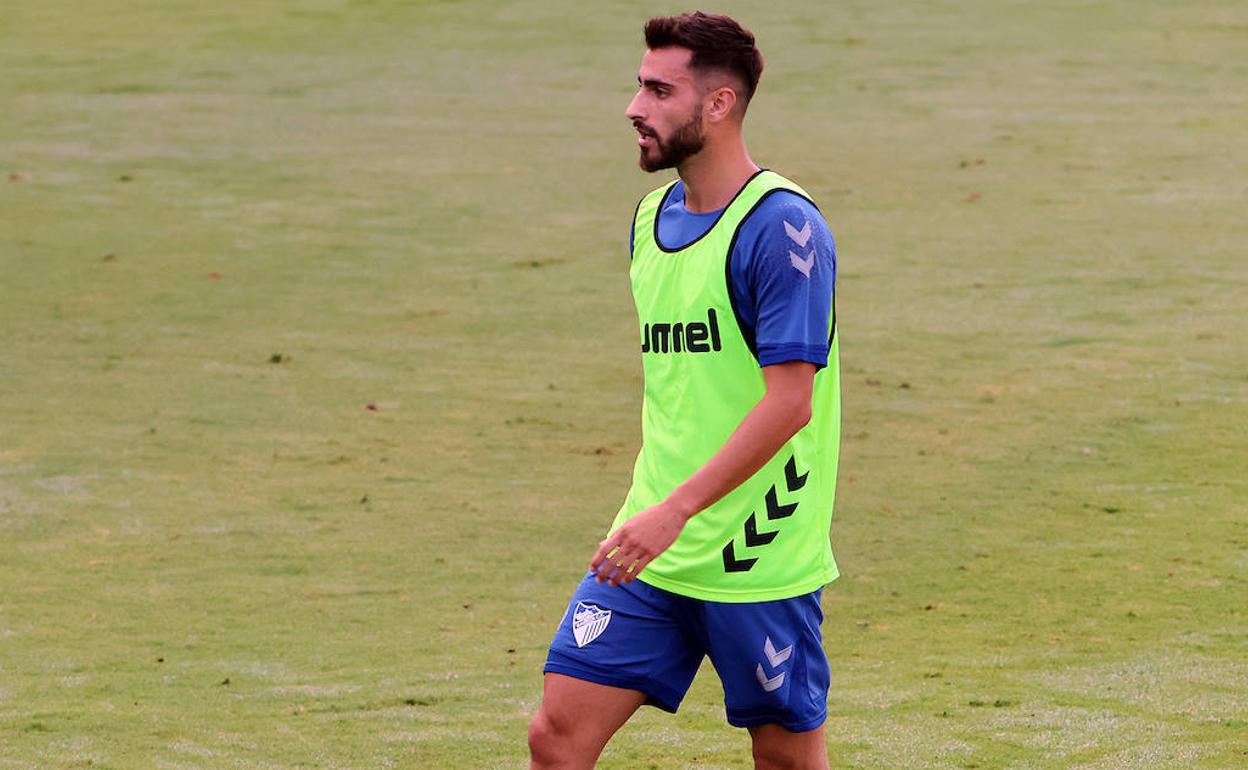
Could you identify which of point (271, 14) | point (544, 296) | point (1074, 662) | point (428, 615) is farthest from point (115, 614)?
point (271, 14)

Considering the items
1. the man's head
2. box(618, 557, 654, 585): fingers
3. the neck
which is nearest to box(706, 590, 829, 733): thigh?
box(618, 557, 654, 585): fingers

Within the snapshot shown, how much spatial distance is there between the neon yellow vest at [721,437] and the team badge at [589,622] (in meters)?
0.13

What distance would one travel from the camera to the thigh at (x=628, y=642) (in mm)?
4125

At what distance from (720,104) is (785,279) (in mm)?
445

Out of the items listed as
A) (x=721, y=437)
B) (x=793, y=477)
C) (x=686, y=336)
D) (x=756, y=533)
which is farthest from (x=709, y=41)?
(x=756, y=533)

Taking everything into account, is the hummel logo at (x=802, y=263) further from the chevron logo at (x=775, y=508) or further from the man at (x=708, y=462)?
the chevron logo at (x=775, y=508)

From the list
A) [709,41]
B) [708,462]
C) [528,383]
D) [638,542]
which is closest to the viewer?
[638,542]

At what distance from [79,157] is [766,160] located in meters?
5.64

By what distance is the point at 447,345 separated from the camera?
36.7 ft

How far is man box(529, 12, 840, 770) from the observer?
157 inches

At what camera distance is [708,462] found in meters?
3.90

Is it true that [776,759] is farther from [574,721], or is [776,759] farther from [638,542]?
[638,542]

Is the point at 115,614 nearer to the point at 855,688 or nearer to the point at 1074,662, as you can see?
the point at 855,688

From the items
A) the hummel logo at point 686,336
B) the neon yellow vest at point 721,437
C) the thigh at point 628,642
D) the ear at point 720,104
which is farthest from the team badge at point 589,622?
the ear at point 720,104
